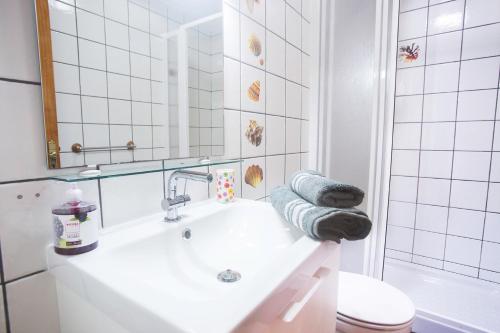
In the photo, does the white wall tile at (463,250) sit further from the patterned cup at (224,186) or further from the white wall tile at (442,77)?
the patterned cup at (224,186)

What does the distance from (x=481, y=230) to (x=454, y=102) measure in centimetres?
85

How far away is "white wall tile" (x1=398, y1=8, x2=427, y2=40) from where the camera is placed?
5.80 feet

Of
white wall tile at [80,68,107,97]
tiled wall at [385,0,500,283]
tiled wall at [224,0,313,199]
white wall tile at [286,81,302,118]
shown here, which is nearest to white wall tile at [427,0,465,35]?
tiled wall at [385,0,500,283]

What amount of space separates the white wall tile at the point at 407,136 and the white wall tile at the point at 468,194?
351 mm

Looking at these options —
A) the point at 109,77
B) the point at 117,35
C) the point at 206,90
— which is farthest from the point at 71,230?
the point at 206,90

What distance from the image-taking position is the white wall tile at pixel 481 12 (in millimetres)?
1551

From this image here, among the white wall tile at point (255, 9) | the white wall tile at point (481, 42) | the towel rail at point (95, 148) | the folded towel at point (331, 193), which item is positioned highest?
the white wall tile at point (481, 42)

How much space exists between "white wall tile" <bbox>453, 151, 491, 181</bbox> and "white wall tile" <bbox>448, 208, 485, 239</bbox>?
9.2 inches

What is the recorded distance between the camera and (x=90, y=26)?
1.94ft

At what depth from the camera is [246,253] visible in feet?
2.52

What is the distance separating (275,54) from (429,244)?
172 centimetres

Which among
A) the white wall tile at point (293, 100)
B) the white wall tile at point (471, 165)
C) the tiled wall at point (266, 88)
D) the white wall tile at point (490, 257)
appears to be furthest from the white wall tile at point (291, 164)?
the white wall tile at point (490, 257)

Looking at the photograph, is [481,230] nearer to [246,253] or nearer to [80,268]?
[246,253]

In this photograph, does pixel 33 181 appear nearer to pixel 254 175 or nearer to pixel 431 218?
pixel 254 175
